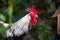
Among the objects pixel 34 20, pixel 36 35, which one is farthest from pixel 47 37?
pixel 34 20

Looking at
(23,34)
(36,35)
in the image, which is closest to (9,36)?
(23,34)

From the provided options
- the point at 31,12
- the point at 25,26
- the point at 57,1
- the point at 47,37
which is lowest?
the point at 47,37

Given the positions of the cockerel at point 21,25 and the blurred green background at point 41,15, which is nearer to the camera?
the cockerel at point 21,25

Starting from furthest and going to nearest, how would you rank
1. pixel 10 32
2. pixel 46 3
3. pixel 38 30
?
pixel 46 3 < pixel 38 30 < pixel 10 32

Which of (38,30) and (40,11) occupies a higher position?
(40,11)

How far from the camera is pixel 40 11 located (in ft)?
6.43

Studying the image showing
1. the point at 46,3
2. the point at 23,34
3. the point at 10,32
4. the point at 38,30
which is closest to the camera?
the point at 10,32

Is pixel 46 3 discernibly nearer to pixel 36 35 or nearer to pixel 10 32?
pixel 36 35

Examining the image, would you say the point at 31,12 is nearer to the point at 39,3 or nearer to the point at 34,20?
the point at 34,20

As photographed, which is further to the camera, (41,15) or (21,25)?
(41,15)

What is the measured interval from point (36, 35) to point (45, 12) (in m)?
0.37

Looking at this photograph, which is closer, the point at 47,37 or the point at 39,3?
the point at 47,37

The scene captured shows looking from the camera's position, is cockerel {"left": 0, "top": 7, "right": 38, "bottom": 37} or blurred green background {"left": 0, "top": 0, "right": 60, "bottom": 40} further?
blurred green background {"left": 0, "top": 0, "right": 60, "bottom": 40}

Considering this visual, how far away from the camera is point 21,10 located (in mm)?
1539
